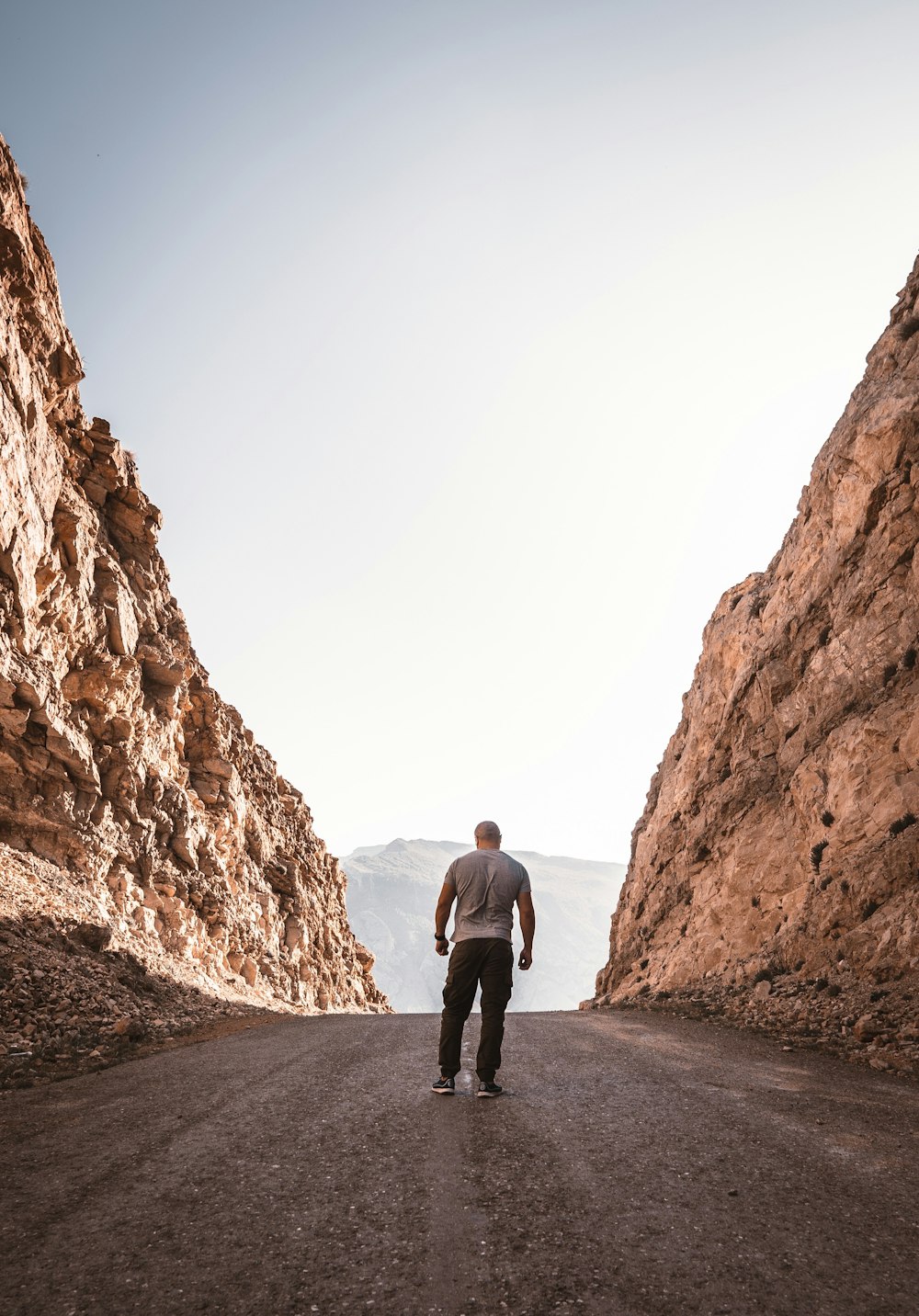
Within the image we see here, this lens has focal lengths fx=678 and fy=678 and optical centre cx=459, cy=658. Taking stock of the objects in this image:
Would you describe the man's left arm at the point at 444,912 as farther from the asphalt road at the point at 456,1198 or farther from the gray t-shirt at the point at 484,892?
the asphalt road at the point at 456,1198

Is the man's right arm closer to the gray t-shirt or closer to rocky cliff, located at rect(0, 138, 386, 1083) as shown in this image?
the gray t-shirt

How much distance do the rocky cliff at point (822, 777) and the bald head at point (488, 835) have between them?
5706mm

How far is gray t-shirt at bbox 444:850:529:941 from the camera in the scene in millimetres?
5855

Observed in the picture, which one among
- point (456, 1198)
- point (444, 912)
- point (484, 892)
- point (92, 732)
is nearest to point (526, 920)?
point (484, 892)

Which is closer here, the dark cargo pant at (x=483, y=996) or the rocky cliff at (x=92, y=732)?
the dark cargo pant at (x=483, y=996)

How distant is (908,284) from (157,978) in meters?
22.4

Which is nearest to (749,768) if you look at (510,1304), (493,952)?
(493,952)

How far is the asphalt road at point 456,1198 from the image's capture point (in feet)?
7.90

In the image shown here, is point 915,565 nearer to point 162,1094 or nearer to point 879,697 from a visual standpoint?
point 879,697

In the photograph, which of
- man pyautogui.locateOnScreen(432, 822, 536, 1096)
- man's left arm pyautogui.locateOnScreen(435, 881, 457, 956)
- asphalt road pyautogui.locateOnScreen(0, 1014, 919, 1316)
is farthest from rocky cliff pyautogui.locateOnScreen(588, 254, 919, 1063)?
man's left arm pyautogui.locateOnScreen(435, 881, 457, 956)

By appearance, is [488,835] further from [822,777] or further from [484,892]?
[822,777]

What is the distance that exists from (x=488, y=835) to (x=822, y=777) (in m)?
10.8

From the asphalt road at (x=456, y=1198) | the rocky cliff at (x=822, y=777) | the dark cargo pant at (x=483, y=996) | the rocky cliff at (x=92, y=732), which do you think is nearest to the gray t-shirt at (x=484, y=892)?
the dark cargo pant at (x=483, y=996)

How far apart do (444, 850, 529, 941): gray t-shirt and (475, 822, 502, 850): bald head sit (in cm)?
10
